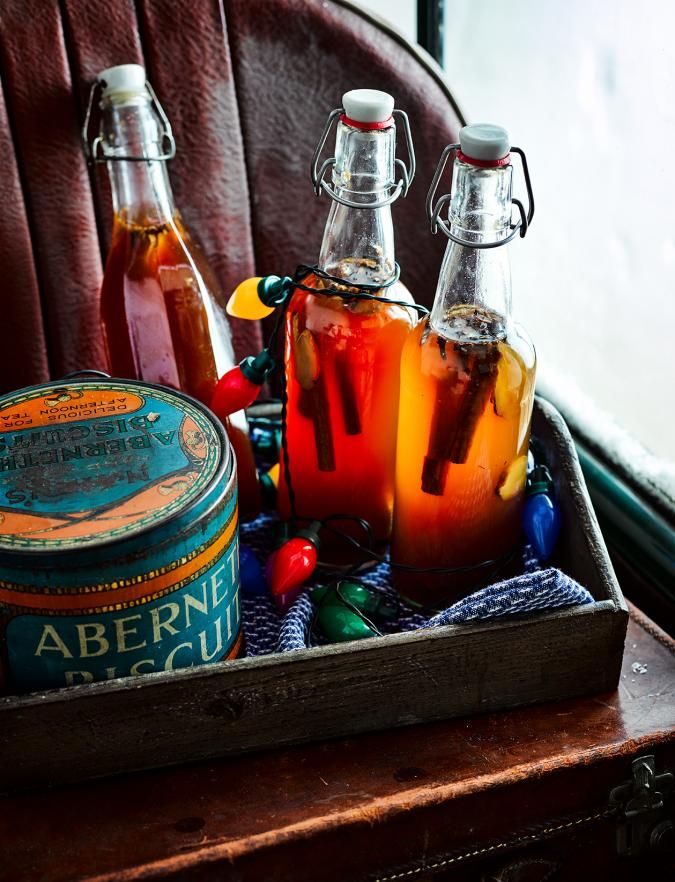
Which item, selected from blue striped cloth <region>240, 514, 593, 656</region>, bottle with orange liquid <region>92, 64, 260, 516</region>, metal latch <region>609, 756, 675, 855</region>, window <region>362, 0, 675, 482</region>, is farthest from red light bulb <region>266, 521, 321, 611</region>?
window <region>362, 0, 675, 482</region>

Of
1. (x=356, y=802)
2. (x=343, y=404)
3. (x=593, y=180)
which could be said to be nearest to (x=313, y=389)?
(x=343, y=404)

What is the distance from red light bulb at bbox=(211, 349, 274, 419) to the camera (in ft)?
1.92

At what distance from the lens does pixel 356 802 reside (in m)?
0.50

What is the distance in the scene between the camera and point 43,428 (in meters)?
0.53

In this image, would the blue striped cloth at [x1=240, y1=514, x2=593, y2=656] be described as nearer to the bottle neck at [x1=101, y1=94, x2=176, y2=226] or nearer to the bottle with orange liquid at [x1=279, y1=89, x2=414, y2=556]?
the bottle with orange liquid at [x1=279, y1=89, x2=414, y2=556]

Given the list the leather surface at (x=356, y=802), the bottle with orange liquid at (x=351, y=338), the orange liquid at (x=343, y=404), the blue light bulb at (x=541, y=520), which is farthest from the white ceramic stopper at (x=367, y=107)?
the leather surface at (x=356, y=802)

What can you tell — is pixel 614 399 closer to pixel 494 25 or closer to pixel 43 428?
pixel 494 25

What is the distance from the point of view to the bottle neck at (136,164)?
0.63m

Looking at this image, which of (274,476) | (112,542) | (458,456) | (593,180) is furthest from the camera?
(593,180)

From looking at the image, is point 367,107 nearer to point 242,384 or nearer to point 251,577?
point 242,384

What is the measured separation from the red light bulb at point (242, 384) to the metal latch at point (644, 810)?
0.33 metres

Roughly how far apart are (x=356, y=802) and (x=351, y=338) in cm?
28

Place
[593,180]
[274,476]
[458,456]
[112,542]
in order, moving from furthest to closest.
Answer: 1. [593,180]
2. [274,476]
3. [458,456]
4. [112,542]

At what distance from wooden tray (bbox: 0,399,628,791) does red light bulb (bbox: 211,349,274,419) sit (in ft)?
0.60
